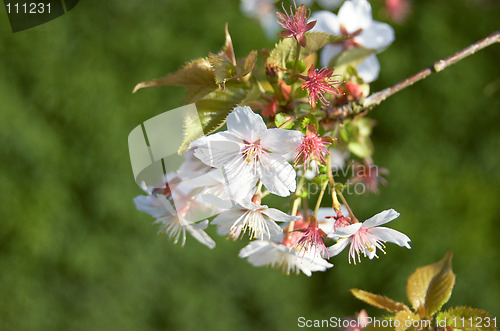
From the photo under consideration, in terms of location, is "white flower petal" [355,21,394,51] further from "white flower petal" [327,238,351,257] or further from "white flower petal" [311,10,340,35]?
"white flower petal" [327,238,351,257]

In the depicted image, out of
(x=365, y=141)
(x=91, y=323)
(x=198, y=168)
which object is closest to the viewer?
(x=198, y=168)

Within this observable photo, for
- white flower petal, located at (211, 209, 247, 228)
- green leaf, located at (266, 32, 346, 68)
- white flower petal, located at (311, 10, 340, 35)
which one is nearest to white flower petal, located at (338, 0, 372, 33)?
white flower petal, located at (311, 10, 340, 35)

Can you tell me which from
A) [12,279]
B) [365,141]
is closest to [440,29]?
[365,141]

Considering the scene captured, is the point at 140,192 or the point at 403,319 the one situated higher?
the point at 140,192

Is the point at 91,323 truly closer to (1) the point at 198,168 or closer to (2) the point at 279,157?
(1) the point at 198,168

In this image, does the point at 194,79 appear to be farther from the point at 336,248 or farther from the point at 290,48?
the point at 336,248

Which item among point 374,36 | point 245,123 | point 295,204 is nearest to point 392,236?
point 295,204
